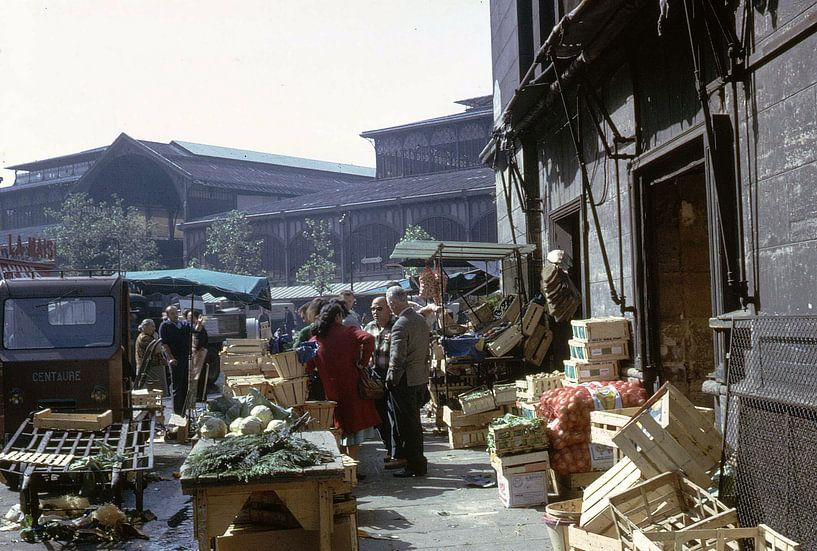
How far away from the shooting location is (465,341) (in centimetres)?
1298

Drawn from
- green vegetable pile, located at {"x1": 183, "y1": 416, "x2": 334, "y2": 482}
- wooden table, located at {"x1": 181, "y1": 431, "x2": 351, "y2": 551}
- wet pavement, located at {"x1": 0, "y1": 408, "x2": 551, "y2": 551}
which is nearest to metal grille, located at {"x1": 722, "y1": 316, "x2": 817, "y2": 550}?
wet pavement, located at {"x1": 0, "y1": 408, "x2": 551, "y2": 551}

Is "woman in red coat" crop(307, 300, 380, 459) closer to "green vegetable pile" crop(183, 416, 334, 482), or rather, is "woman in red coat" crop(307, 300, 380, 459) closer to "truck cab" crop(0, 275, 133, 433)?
"truck cab" crop(0, 275, 133, 433)

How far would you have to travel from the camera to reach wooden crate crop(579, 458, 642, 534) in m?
5.60

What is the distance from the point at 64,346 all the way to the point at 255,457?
18.8 feet

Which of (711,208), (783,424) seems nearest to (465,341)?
(711,208)

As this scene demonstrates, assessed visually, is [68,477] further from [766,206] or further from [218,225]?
[218,225]

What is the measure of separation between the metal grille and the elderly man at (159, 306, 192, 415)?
11.8 m

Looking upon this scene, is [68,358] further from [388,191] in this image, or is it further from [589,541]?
[388,191]

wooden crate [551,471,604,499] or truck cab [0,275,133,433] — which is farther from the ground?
truck cab [0,275,133,433]

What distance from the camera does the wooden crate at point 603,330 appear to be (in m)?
9.86

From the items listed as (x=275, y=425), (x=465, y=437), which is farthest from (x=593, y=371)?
(x=275, y=425)

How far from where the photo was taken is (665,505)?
18.7 ft

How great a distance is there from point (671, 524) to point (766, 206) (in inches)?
97.7

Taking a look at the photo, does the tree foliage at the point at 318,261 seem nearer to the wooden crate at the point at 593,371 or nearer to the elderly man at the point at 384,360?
the elderly man at the point at 384,360
